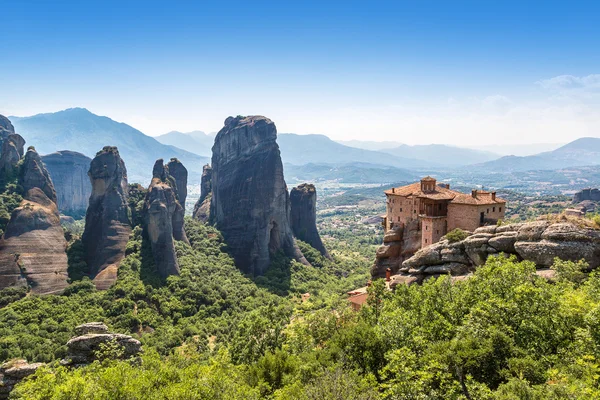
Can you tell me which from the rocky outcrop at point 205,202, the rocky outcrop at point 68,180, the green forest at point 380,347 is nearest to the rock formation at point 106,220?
the green forest at point 380,347

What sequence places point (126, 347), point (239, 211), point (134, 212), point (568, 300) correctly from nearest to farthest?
point (568, 300), point (126, 347), point (134, 212), point (239, 211)

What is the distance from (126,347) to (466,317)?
26961mm

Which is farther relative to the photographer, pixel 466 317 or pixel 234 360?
pixel 234 360

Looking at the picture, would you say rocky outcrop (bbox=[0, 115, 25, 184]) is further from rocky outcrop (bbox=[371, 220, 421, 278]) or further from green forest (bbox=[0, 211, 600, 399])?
rocky outcrop (bbox=[371, 220, 421, 278])

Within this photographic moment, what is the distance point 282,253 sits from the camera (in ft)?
303

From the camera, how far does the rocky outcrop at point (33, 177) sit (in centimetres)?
6538

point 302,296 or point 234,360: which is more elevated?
point 234,360

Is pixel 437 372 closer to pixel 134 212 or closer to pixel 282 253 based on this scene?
pixel 134 212

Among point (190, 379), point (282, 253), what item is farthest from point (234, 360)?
point (282, 253)

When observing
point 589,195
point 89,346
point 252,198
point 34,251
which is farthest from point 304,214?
point 589,195

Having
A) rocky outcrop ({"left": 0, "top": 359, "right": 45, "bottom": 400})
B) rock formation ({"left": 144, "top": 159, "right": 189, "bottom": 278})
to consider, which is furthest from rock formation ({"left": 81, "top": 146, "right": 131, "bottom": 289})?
rocky outcrop ({"left": 0, "top": 359, "right": 45, "bottom": 400})

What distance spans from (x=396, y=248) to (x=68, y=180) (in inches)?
6731

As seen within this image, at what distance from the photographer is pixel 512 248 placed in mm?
34406

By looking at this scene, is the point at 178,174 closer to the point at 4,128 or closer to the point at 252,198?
the point at 252,198
